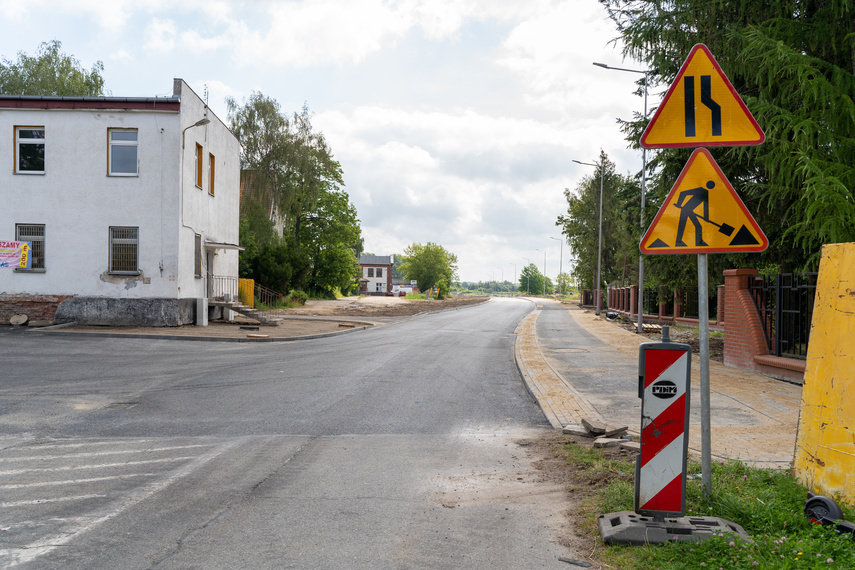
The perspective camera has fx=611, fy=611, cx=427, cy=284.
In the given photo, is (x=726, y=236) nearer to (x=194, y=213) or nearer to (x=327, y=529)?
(x=327, y=529)

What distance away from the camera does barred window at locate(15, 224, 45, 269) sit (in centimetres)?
2088

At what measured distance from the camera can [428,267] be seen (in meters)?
110

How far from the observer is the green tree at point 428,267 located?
110 m

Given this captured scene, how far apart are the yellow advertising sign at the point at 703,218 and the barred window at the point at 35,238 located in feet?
72.5

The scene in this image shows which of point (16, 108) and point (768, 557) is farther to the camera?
point (16, 108)

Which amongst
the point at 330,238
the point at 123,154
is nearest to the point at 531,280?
the point at 330,238

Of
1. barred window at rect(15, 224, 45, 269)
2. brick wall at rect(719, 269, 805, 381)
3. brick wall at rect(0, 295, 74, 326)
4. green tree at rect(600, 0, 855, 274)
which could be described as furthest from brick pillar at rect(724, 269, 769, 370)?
barred window at rect(15, 224, 45, 269)

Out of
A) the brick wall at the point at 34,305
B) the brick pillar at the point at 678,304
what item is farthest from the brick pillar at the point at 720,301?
the brick wall at the point at 34,305

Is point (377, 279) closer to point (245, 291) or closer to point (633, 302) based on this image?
point (633, 302)

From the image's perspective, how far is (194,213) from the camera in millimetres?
22750

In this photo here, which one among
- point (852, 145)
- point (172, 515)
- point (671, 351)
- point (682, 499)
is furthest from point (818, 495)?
point (852, 145)

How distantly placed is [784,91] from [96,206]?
2039cm

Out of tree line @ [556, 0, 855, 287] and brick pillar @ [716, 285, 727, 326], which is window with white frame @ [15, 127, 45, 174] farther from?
brick pillar @ [716, 285, 727, 326]

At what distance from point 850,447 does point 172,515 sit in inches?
188
